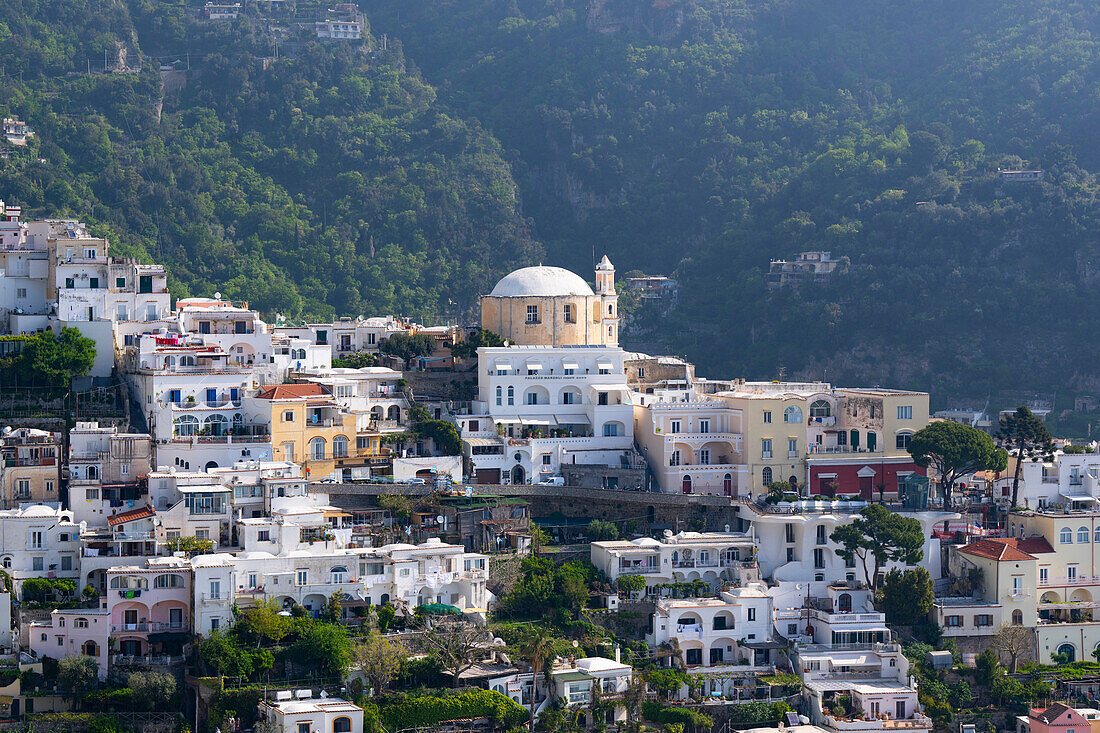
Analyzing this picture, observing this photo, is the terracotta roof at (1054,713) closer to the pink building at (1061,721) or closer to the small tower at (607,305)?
the pink building at (1061,721)

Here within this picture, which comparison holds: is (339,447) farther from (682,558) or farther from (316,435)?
(682,558)

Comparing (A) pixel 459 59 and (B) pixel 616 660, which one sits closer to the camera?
(B) pixel 616 660

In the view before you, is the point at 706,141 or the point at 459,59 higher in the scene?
the point at 459,59

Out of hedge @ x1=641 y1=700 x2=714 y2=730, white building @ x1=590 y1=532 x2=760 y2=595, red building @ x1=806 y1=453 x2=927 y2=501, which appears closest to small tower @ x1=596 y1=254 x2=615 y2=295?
red building @ x1=806 y1=453 x2=927 y2=501

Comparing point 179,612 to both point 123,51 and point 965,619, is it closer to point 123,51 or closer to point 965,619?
point 965,619

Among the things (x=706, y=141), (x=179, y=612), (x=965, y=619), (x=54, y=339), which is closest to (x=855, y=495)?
(x=965, y=619)

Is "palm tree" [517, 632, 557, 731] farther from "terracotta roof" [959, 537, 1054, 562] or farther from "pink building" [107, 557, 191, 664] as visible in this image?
"terracotta roof" [959, 537, 1054, 562]

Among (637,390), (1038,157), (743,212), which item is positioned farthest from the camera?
(743,212)
